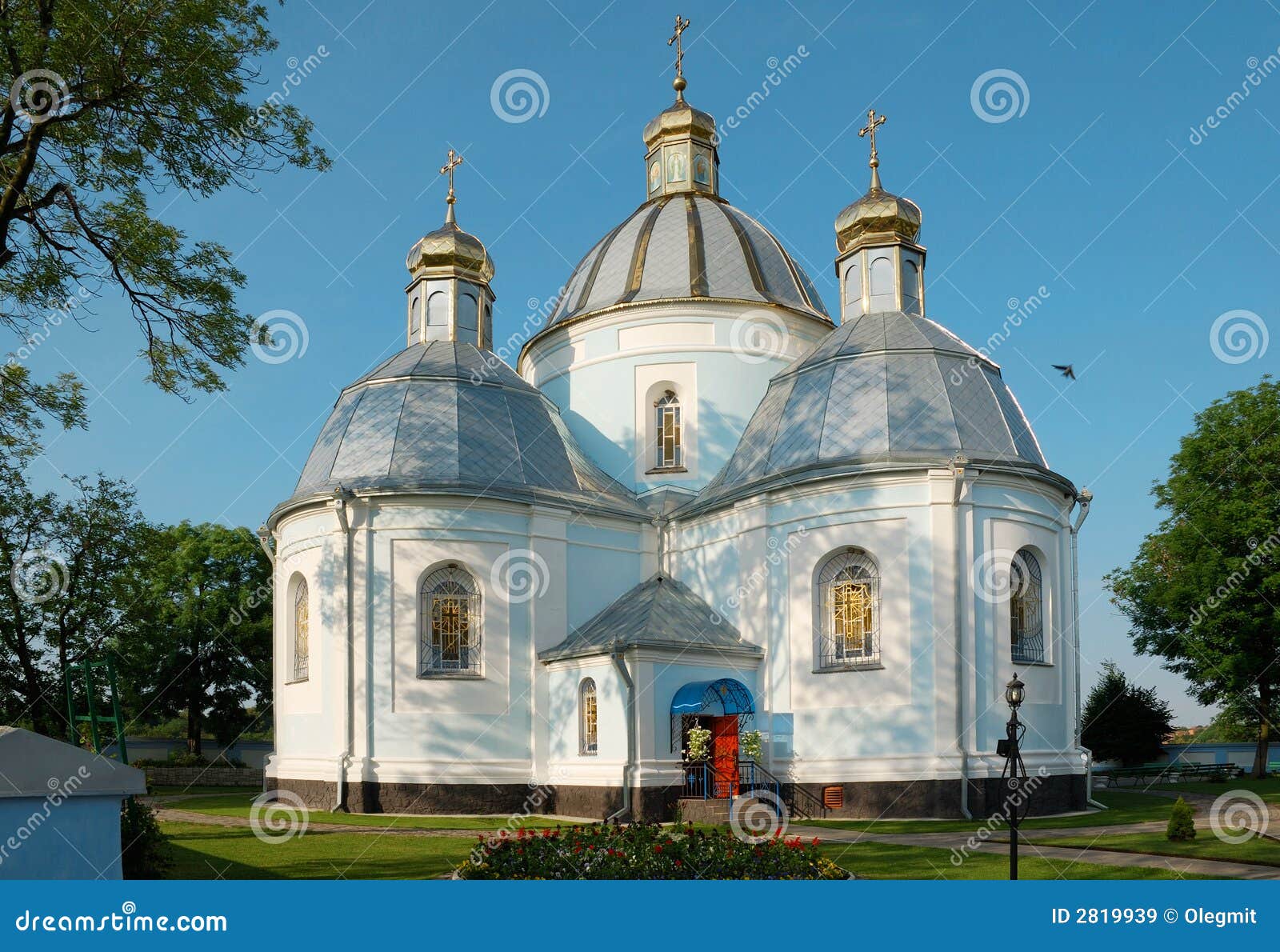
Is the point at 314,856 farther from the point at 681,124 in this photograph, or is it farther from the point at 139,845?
the point at 681,124

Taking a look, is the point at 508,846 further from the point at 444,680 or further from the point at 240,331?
the point at 444,680

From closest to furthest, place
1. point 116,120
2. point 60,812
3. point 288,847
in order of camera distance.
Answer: point 60,812 → point 116,120 → point 288,847

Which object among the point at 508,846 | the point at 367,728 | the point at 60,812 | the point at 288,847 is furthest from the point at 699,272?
the point at 60,812

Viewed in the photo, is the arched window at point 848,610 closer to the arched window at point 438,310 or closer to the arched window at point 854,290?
the arched window at point 854,290

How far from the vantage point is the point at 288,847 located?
14.9m

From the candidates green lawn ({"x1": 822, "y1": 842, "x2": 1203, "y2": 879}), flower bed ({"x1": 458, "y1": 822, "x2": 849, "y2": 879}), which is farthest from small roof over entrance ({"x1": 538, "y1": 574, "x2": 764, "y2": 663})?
flower bed ({"x1": 458, "y1": 822, "x2": 849, "y2": 879})

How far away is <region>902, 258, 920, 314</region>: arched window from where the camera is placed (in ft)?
78.1

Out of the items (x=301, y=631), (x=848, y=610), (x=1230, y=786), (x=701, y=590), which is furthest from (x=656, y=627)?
(x=1230, y=786)

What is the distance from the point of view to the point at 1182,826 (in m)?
14.6

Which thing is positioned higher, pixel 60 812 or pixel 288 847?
pixel 60 812

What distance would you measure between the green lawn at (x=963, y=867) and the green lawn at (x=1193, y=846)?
56.4 inches

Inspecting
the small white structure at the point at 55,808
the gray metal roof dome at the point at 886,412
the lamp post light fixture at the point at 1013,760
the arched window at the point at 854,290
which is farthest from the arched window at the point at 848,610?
the small white structure at the point at 55,808

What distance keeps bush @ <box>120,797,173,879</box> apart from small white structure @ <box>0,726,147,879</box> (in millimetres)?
3700

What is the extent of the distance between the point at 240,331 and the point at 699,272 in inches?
545
